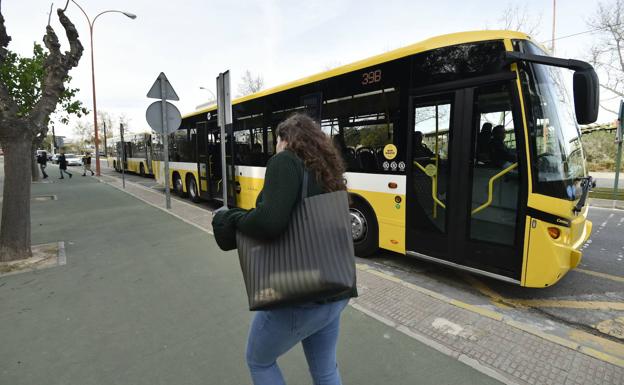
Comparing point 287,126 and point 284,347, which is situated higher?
point 287,126

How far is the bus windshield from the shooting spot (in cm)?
336

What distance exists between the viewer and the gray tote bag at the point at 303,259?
1391mm

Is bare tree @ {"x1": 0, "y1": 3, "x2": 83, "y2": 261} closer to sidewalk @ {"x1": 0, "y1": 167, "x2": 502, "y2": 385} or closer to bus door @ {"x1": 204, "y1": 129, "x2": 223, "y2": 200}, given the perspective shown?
sidewalk @ {"x1": 0, "y1": 167, "x2": 502, "y2": 385}

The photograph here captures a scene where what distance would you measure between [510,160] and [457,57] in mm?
1310

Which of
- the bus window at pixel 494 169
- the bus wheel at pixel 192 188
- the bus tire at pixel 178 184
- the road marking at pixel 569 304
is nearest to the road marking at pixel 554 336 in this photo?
the road marking at pixel 569 304

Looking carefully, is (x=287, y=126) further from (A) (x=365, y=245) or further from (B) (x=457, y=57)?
(A) (x=365, y=245)

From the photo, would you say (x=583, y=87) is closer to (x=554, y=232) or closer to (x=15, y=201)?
(x=554, y=232)

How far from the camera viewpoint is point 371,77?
Result: 4688 millimetres

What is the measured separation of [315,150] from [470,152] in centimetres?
288

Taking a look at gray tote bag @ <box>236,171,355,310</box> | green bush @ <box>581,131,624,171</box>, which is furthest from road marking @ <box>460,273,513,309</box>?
green bush @ <box>581,131,624,171</box>

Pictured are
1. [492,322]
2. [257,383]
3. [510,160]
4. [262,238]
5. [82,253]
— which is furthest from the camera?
[82,253]

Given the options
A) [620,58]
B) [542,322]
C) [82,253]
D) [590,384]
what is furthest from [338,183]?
[620,58]

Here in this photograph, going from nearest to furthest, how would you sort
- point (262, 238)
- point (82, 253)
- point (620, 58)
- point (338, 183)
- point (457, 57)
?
point (262, 238) → point (338, 183) → point (457, 57) → point (82, 253) → point (620, 58)

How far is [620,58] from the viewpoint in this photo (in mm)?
17156
